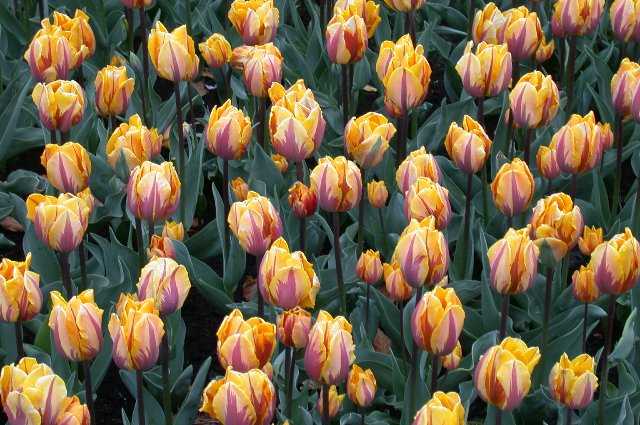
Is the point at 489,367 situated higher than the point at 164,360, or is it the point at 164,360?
the point at 489,367

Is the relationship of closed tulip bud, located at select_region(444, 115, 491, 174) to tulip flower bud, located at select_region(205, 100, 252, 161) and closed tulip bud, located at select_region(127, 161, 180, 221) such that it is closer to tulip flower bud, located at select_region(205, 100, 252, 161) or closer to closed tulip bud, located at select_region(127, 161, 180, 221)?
tulip flower bud, located at select_region(205, 100, 252, 161)

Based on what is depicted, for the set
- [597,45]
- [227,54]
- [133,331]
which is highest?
[133,331]

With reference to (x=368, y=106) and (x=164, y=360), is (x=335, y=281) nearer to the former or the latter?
(x=164, y=360)

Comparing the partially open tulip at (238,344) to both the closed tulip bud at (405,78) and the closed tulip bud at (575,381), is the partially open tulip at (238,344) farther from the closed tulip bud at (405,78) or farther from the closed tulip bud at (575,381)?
the closed tulip bud at (405,78)

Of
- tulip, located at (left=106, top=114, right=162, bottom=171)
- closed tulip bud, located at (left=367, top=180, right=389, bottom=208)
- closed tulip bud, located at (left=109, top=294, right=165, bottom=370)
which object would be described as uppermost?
closed tulip bud, located at (left=109, top=294, right=165, bottom=370)

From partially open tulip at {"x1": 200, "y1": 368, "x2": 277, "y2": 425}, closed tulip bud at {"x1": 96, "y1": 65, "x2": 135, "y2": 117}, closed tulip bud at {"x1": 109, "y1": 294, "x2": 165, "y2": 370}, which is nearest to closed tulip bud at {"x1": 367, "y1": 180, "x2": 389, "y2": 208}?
closed tulip bud at {"x1": 96, "y1": 65, "x2": 135, "y2": 117}

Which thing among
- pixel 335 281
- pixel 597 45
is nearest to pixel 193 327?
pixel 335 281

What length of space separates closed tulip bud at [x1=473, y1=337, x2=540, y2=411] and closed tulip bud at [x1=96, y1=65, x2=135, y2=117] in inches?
58.9

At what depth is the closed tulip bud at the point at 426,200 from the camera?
2445mm

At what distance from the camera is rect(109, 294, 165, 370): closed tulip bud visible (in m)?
2.00

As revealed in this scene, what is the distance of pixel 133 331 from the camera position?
6.61ft

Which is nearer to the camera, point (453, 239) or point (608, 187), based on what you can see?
point (453, 239)

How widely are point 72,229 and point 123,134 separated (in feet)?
1.86

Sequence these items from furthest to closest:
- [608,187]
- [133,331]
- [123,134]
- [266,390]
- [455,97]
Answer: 1. [455,97]
2. [608,187]
3. [123,134]
4. [133,331]
5. [266,390]
